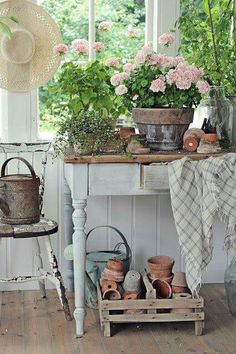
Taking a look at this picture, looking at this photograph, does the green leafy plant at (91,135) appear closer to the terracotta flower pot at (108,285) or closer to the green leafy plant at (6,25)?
the green leafy plant at (6,25)

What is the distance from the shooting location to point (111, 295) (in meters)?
3.76

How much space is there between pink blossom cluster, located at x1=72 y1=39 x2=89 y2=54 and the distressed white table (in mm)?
725

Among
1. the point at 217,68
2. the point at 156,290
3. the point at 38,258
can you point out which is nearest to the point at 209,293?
the point at 156,290

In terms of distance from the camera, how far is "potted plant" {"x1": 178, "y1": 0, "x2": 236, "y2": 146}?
3969 millimetres

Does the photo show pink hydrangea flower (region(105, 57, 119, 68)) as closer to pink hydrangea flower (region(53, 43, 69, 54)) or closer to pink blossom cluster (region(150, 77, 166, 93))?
pink hydrangea flower (region(53, 43, 69, 54))

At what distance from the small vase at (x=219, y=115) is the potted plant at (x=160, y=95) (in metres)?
0.15

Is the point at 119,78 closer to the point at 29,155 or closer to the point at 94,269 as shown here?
the point at 29,155

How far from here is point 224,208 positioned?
3504mm

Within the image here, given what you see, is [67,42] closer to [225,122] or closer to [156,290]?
[225,122]

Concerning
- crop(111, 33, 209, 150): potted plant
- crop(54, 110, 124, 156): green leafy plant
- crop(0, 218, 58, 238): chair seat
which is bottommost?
crop(0, 218, 58, 238): chair seat

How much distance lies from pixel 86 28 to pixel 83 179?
4.01 ft

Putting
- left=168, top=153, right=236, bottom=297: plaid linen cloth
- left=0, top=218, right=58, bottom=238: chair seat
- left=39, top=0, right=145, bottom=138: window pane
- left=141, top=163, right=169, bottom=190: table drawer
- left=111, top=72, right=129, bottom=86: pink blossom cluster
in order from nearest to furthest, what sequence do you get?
1. left=168, top=153, right=236, bottom=297: plaid linen cloth
2. left=141, top=163, right=169, bottom=190: table drawer
3. left=0, top=218, right=58, bottom=238: chair seat
4. left=111, top=72, right=129, bottom=86: pink blossom cluster
5. left=39, top=0, right=145, bottom=138: window pane

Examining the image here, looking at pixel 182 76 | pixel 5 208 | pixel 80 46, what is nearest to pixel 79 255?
pixel 5 208

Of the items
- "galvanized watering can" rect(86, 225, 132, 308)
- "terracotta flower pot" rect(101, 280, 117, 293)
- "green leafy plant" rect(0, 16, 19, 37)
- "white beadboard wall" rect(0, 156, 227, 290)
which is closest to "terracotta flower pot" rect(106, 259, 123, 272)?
"terracotta flower pot" rect(101, 280, 117, 293)
